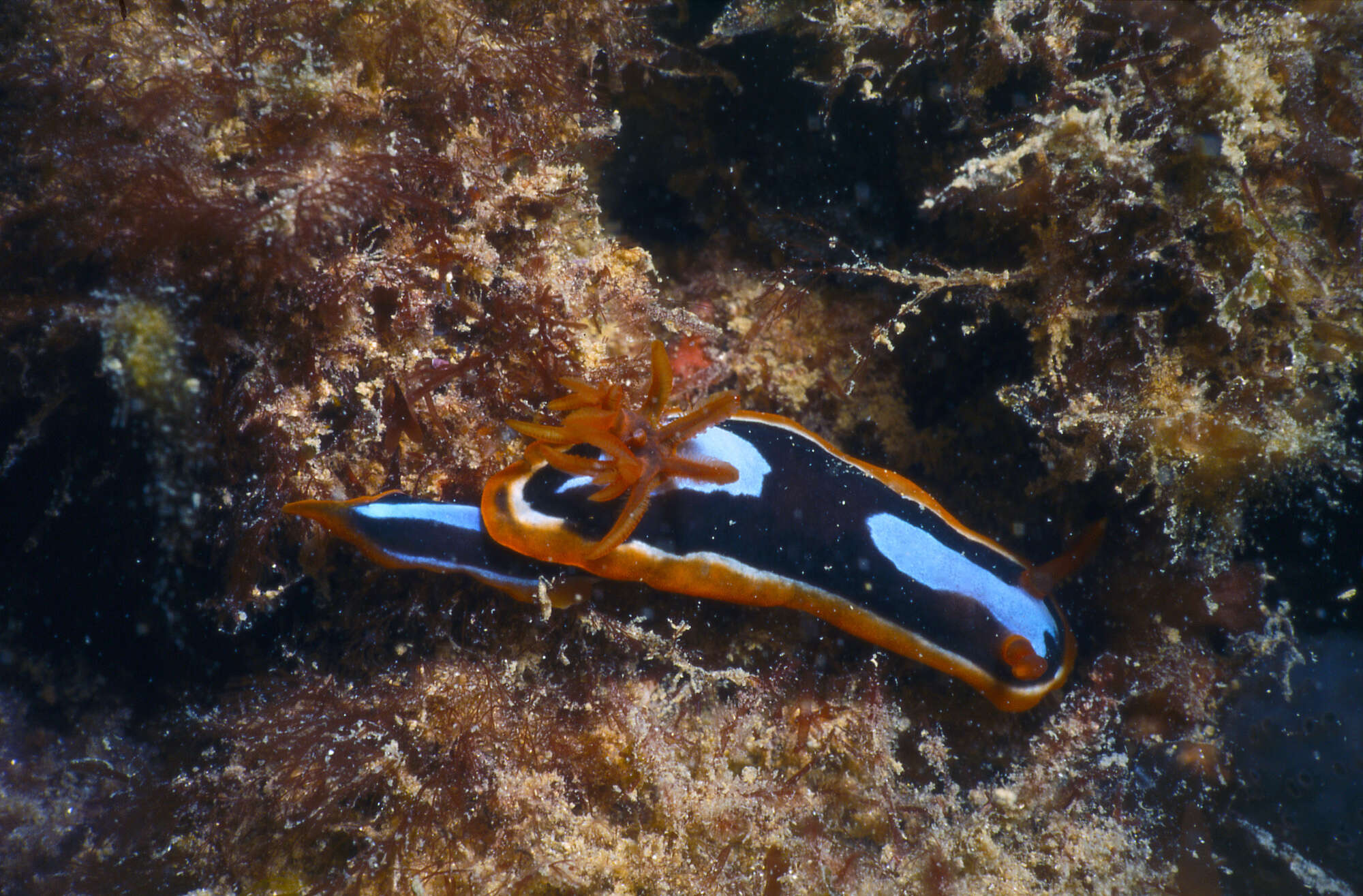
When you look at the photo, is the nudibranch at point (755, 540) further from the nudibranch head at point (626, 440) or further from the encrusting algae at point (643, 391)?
the encrusting algae at point (643, 391)

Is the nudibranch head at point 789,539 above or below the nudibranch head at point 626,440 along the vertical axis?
below

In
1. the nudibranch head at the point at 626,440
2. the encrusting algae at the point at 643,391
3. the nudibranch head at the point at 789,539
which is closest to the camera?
the encrusting algae at the point at 643,391

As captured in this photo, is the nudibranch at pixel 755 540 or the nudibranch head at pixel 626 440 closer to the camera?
the nudibranch head at pixel 626 440

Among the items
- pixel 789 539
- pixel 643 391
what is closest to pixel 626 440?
pixel 643 391

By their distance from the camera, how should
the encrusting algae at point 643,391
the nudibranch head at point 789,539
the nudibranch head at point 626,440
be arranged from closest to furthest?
1. the encrusting algae at point 643,391
2. the nudibranch head at point 626,440
3. the nudibranch head at point 789,539

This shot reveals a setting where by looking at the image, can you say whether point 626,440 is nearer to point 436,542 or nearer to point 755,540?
point 755,540

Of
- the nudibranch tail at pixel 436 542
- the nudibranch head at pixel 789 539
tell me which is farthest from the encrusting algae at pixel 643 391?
the nudibranch head at pixel 789 539
